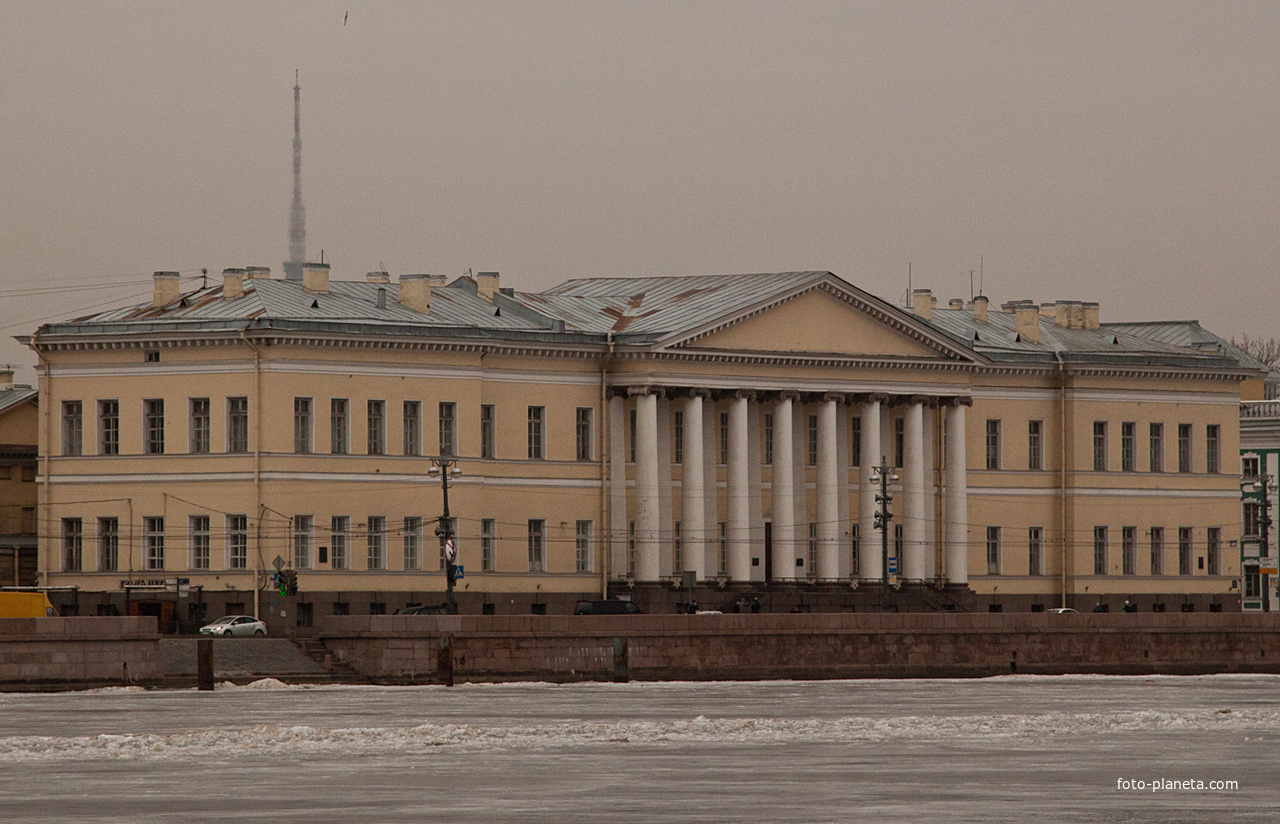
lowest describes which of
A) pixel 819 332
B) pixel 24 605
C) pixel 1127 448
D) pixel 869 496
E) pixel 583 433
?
pixel 24 605

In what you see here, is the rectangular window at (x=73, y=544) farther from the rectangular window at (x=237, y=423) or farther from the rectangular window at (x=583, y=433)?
the rectangular window at (x=583, y=433)

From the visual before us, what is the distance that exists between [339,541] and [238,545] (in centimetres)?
290

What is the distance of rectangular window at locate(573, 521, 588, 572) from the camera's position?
280 feet

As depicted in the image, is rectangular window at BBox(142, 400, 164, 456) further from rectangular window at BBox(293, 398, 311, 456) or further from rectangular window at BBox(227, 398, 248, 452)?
rectangular window at BBox(293, 398, 311, 456)

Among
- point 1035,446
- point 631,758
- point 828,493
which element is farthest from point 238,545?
point 631,758

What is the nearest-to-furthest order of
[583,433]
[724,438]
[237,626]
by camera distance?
[237,626] → [583,433] → [724,438]

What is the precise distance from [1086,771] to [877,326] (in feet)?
181

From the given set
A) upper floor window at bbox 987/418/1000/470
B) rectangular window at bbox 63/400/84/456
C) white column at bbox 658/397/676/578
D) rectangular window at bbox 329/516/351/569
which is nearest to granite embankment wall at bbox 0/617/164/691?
rectangular window at bbox 329/516/351/569

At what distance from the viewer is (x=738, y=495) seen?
87062 millimetres

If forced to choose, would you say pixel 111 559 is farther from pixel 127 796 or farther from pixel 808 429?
pixel 127 796

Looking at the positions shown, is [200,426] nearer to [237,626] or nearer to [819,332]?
[237,626]

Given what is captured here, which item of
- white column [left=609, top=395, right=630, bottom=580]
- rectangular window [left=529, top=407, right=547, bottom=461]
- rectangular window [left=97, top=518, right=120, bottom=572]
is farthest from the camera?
white column [left=609, top=395, right=630, bottom=580]

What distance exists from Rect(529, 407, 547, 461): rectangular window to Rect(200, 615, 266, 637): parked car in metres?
12.3

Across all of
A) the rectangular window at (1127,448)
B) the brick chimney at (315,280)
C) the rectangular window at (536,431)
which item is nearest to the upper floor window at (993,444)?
the rectangular window at (1127,448)
